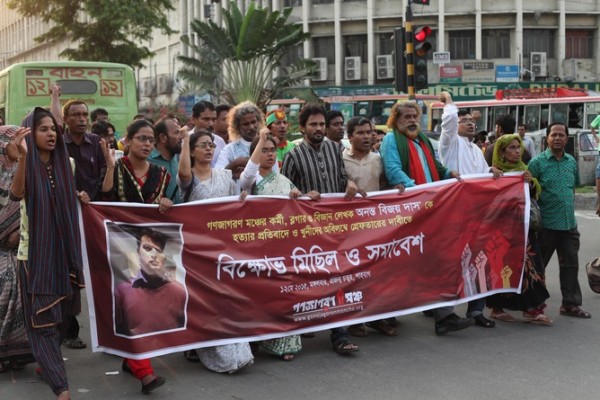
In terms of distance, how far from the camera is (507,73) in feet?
146

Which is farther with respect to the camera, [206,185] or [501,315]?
[501,315]

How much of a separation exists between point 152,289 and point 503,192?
3.28m

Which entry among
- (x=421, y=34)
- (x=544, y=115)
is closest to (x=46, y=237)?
(x=421, y=34)

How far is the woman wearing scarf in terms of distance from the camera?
510cm

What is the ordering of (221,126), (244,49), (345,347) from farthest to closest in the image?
1. (244,49)
2. (221,126)
3. (345,347)

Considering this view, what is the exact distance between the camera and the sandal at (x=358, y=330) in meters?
6.88

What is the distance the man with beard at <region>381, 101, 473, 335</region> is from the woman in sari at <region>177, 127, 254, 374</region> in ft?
4.74

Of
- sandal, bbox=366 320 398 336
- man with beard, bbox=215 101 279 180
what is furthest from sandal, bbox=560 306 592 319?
man with beard, bbox=215 101 279 180

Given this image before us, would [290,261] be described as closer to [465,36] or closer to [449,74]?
[449,74]

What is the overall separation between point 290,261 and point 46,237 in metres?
1.85

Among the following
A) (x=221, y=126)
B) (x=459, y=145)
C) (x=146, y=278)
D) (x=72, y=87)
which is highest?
(x=72, y=87)

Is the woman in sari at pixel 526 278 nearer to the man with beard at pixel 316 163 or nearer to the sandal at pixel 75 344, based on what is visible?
the man with beard at pixel 316 163

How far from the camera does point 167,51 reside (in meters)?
55.3

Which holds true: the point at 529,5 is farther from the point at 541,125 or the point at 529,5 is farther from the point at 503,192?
the point at 503,192
